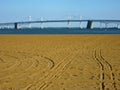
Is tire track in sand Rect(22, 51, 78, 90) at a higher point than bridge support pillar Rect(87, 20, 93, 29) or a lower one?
higher

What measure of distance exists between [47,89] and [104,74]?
2788 mm

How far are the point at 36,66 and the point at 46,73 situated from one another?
1728mm

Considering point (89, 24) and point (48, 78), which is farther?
point (89, 24)

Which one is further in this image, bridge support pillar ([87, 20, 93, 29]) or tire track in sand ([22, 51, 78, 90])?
bridge support pillar ([87, 20, 93, 29])

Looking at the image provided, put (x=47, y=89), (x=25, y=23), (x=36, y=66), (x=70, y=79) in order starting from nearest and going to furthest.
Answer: (x=47, y=89) → (x=70, y=79) → (x=36, y=66) → (x=25, y=23)

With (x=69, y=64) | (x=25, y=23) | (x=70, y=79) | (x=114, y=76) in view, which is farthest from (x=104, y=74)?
(x=25, y=23)

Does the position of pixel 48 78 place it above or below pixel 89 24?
above

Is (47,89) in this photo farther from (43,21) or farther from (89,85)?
(43,21)

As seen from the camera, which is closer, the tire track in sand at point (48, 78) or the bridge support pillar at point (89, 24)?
the tire track in sand at point (48, 78)

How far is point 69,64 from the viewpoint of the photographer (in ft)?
40.4

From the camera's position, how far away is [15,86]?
320 inches

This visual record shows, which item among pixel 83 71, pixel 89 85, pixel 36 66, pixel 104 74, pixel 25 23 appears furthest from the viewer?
pixel 25 23

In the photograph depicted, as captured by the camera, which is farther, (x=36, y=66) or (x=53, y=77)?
(x=36, y=66)

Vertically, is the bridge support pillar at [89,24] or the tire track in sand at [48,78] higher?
the tire track in sand at [48,78]
